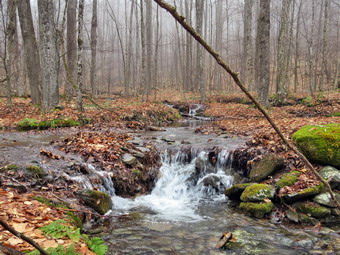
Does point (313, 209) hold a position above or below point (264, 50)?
below

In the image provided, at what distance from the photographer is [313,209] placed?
5.18 m

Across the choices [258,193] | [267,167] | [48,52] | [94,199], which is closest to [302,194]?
[258,193]

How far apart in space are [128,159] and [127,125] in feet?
17.4

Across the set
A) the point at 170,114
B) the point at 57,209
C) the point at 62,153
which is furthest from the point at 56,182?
the point at 170,114

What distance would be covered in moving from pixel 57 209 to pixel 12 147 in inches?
151

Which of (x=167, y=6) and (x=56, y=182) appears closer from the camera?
(x=167, y=6)

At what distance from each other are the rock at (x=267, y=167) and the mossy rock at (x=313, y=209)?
1180 mm

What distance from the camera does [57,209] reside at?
160 inches

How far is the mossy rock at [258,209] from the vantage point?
5.38m

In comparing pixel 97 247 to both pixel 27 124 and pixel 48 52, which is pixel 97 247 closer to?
pixel 27 124

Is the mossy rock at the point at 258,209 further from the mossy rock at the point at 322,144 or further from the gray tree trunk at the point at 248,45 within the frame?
the gray tree trunk at the point at 248,45

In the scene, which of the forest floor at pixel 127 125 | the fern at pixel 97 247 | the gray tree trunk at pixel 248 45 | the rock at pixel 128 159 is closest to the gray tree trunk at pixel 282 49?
the forest floor at pixel 127 125

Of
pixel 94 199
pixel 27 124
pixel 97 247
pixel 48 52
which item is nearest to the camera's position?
pixel 97 247

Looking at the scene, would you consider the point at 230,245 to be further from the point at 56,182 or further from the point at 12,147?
the point at 12,147
